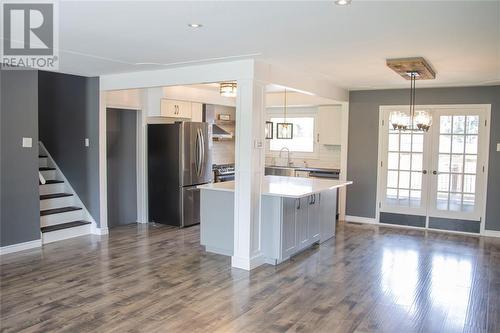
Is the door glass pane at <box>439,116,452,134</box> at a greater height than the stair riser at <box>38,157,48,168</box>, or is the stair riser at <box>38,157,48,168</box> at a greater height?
the door glass pane at <box>439,116,452,134</box>

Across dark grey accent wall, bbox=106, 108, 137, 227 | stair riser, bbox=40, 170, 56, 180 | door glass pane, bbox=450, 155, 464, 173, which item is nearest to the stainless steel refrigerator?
dark grey accent wall, bbox=106, 108, 137, 227

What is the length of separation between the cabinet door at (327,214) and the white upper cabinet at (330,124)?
1.95 meters

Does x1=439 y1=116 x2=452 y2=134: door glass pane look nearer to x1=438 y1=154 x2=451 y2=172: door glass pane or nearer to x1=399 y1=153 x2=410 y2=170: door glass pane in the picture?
x1=438 y1=154 x2=451 y2=172: door glass pane

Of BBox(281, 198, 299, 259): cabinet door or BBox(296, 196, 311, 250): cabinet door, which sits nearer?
BBox(281, 198, 299, 259): cabinet door

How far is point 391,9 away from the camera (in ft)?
9.04

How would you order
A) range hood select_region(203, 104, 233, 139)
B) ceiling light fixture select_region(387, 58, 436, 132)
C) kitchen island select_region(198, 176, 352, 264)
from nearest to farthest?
ceiling light fixture select_region(387, 58, 436, 132)
kitchen island select_region(198, 176, 352, 264)
range hood select_region(203, 104, 233, 139)

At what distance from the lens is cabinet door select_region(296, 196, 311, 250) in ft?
16.8

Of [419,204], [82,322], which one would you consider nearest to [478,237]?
[419,204]

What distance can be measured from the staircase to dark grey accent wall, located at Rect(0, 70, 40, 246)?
0.39 m

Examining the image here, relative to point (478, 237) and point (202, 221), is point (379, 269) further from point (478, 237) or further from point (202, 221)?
point (478, 237)

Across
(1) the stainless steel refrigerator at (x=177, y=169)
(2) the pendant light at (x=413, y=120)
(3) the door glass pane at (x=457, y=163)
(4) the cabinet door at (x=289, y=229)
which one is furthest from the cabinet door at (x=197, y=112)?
(3) the door glass pane at (x=457, y=163)

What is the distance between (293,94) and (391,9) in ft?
18.1

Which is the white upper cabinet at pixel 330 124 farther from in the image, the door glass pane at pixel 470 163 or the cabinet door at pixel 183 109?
the cabinet door at pixel 183 109

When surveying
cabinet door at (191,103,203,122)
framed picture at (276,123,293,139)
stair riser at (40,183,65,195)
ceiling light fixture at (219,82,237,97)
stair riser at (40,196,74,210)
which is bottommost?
stair riser at (40,196,74,210)
